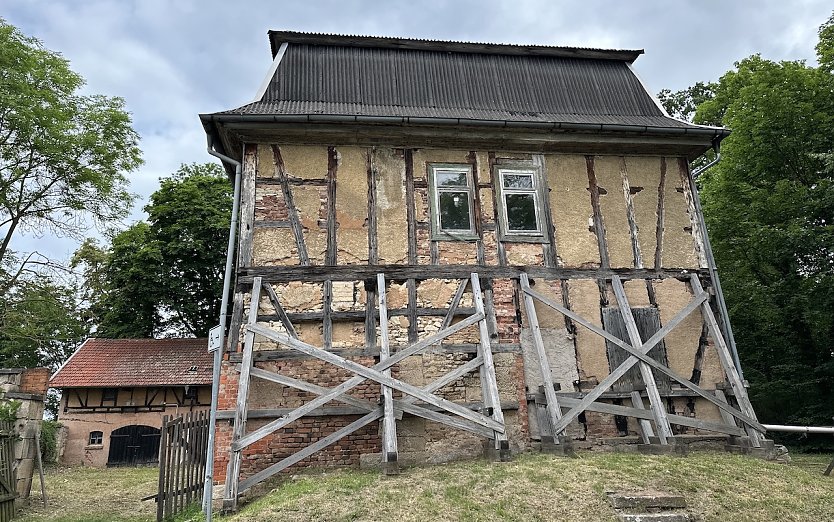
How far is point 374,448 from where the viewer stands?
27.4ft

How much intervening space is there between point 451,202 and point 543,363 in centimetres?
334

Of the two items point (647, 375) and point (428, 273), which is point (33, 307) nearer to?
point (428, 273)

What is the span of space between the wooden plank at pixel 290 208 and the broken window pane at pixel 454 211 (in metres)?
2.49

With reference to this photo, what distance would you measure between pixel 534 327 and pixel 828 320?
9.73 meters

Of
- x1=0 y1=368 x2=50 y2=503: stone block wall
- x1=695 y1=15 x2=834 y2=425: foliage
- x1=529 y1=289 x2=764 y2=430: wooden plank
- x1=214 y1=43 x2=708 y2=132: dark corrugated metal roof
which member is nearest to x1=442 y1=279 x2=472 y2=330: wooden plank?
x1=529 y1=289 x2=764 y2=430: wooden plank

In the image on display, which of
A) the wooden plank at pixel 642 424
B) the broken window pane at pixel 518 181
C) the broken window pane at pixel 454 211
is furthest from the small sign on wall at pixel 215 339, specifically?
the wooden plank at pixel 642 424

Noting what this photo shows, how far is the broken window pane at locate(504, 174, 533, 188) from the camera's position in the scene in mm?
10188

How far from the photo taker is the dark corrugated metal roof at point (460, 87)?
34.1 ft

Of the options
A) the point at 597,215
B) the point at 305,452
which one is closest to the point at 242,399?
the point at 305,452

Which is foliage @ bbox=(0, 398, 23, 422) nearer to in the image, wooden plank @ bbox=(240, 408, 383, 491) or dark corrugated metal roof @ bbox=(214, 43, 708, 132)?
wooden plank @ bbox=(240, 408, 383, 491)

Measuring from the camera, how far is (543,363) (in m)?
8.41

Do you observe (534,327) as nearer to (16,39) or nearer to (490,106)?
(490,106)

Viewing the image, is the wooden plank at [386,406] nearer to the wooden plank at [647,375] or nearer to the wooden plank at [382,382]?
the wooden plank at [382,382]

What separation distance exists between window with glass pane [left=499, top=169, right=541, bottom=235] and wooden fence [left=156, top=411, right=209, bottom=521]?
628 centimetres
